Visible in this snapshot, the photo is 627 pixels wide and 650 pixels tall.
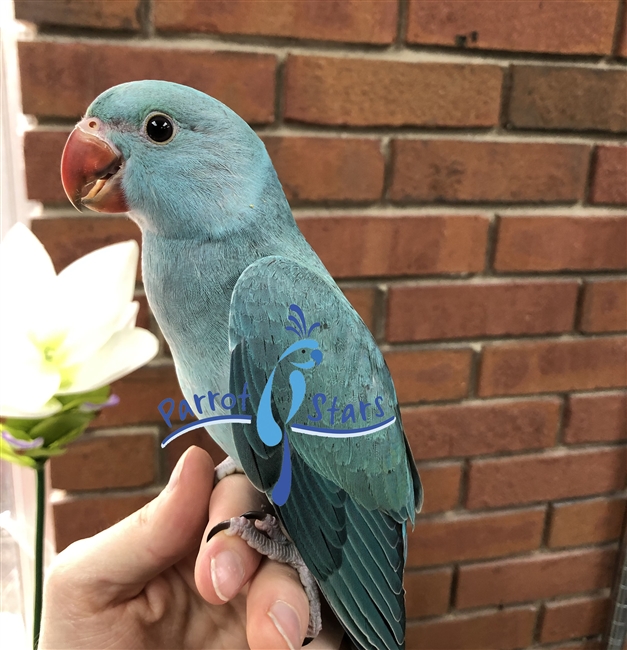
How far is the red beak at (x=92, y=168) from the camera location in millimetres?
363

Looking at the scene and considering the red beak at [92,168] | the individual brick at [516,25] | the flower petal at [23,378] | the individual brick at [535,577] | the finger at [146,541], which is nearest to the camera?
the flower petal at [23,378]

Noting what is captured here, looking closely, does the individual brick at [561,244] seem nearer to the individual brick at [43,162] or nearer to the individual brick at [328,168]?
the individual brick at [328,168]

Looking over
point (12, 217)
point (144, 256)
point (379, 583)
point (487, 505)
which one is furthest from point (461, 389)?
point (12, 217)

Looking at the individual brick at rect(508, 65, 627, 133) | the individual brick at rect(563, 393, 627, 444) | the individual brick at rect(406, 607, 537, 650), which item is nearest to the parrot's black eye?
the individual brick at rect(508, 65, 627, 133)

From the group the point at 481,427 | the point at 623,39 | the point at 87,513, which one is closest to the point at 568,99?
the point at 623,39

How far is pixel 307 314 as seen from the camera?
0.37 m

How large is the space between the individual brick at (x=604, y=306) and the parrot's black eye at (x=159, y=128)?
0.60 meters

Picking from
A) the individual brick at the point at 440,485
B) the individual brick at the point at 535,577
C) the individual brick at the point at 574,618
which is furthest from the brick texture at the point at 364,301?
the individual brick at the point at 574,618

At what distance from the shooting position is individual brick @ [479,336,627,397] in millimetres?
726

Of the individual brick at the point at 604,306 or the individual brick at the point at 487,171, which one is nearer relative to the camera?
the individual brick at the point at 487,171

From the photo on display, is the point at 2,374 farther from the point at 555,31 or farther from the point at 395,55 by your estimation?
the point at 555,31

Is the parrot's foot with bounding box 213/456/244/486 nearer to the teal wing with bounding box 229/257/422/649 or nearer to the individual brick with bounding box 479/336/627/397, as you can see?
the teal wing with bounding box 229/257/422/649

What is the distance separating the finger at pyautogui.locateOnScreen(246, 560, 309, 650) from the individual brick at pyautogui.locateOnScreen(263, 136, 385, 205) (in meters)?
0.39

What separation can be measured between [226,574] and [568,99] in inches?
25.7
